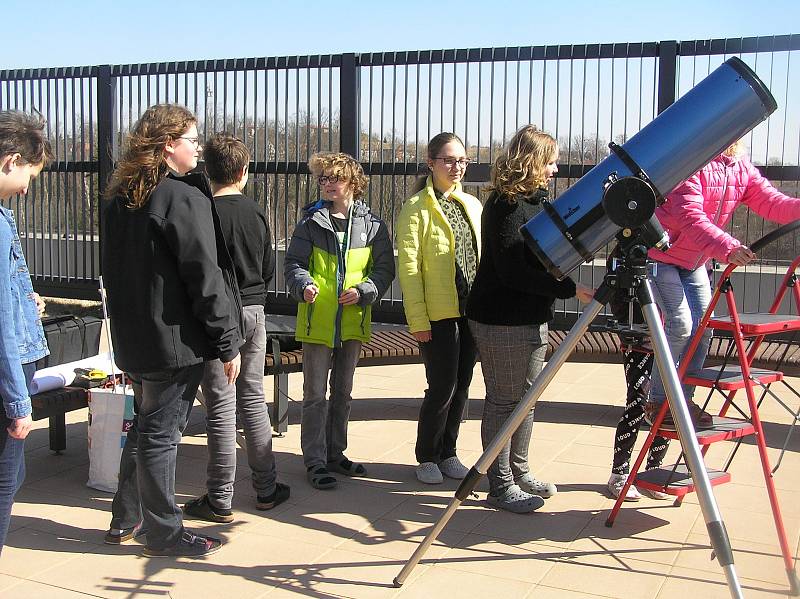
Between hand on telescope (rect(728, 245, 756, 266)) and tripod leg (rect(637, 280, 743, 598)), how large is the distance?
0.89 meters

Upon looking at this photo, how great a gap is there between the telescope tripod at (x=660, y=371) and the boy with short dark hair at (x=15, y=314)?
148cm

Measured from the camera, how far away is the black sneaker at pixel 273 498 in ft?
15.2

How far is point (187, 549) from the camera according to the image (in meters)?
4.01

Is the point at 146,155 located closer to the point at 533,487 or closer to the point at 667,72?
the point at 533,487

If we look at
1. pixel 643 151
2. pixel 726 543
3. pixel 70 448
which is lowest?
pixel 70 448

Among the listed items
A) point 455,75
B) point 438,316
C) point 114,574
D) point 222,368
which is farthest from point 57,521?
point 455,75

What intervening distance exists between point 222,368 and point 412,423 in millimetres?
2216

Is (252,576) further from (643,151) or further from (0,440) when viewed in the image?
(643,151)

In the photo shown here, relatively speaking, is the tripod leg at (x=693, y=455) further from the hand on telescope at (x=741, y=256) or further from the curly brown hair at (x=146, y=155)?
the curly brown hair at (x=146, y=155)

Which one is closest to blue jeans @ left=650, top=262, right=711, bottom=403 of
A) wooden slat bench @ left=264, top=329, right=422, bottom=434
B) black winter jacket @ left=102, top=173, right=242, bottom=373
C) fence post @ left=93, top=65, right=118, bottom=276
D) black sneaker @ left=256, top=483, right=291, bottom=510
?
black sneaker @ left=256, top=483, right=291, bottom=510

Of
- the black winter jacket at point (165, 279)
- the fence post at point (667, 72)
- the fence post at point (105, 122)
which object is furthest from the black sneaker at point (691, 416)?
the fence post at point (105, 122)

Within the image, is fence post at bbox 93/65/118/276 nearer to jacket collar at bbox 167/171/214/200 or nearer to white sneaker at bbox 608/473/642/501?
jacket collar at bbox 167/171/214/200

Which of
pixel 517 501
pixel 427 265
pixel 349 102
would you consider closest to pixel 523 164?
pixel 427 265

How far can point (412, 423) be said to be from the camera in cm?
634
